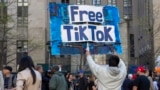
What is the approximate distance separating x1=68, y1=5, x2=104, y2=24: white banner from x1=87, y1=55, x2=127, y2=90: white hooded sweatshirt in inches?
205

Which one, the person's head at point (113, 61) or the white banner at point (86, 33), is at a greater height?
the white banner at point (86, 33)

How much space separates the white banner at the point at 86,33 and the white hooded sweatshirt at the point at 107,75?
4073mm

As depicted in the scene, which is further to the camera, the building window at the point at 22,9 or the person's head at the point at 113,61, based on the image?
the building window at the point at 22,9

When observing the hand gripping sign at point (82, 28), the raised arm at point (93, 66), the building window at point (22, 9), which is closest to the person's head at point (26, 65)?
the raised arm at point (93, 66)

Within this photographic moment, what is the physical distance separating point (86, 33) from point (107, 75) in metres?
4.43

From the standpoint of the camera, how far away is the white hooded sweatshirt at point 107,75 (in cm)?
725

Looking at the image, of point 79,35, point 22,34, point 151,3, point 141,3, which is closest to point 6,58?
point 22,34

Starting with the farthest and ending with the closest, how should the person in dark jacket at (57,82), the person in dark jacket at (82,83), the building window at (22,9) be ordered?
the building window at (22,9)
the person in dark jacket at (82,83)
the person in dark jacket at (57,82)

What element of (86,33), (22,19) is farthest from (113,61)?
(22,19)

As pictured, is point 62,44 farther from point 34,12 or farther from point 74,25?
point 34,12

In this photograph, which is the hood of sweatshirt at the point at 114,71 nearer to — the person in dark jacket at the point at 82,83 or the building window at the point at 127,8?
the person in dark jacket at the point at 82,83

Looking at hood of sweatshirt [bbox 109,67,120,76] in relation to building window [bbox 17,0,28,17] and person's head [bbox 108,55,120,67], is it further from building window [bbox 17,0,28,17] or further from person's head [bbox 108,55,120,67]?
building window [bbox 17,0,28,17]

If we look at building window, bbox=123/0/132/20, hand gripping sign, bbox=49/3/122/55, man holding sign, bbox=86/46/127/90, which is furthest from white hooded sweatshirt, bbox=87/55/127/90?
building window, bbox=123/0/132/20

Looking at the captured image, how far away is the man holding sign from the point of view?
7.23 m
